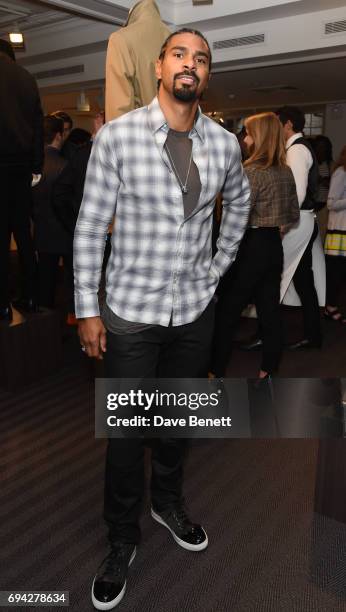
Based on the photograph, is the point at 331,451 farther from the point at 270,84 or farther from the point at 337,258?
the point at 270,84

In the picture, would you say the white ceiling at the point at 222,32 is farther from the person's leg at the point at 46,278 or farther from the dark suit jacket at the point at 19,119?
the person's leg at the point at 46,278

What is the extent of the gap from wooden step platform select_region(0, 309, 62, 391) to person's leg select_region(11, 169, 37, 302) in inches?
7.3

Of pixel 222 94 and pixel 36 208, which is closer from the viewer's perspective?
pixel 36 208

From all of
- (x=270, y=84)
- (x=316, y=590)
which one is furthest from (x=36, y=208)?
(x=270, y=84)

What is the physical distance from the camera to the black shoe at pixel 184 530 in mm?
1719

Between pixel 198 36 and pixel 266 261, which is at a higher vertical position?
pixel 198 36

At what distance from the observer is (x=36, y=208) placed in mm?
3455

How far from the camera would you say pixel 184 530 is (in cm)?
174

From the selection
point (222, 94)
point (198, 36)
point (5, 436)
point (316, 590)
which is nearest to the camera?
point (198, 36)

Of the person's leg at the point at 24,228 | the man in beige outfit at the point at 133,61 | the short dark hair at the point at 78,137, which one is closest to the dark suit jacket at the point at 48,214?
the short dark hair at the point at 78,137

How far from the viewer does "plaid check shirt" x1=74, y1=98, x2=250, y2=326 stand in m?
1.32

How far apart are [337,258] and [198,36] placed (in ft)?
10.3

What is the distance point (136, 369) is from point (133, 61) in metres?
1.10

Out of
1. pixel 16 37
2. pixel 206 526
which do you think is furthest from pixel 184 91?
pixel 16 37
